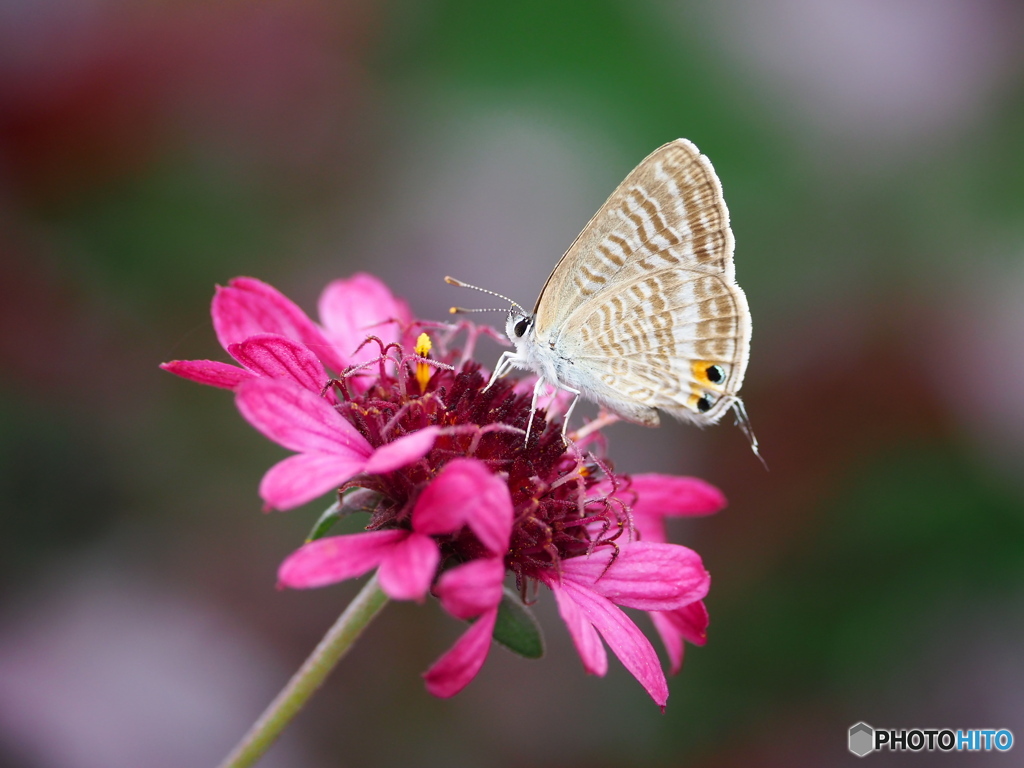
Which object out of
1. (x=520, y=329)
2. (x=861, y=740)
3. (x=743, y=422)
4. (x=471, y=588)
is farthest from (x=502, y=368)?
(x=861, y=740)

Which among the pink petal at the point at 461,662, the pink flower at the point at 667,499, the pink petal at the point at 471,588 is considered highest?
the pink petal at the point at 471,588

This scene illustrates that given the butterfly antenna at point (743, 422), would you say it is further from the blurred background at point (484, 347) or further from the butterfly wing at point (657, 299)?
the blurred background at point (484, 347)

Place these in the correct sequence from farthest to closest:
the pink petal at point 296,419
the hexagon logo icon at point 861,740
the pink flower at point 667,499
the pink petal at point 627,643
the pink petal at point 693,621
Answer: the hexagon logo icon at point 861,740 → the pink flower at point 667,499 → the pink petal at point 693,621 → the pink petal at point 627,643 → the pink petal at point 296,419

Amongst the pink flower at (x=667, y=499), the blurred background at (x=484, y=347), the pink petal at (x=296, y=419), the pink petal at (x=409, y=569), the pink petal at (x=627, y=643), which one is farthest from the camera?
the blurred background at (x=484, y=347)

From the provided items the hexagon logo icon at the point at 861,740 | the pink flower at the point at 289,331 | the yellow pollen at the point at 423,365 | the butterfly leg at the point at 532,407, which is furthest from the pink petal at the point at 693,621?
the hexagon logo icon at the point at 861,740

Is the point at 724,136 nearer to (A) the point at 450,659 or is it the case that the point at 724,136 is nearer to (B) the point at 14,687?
(A) the point at 450,659

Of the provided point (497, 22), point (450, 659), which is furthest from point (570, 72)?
point (450, 659)

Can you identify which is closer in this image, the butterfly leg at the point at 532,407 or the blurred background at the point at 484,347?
the butterfly leg at the point at 532,407
